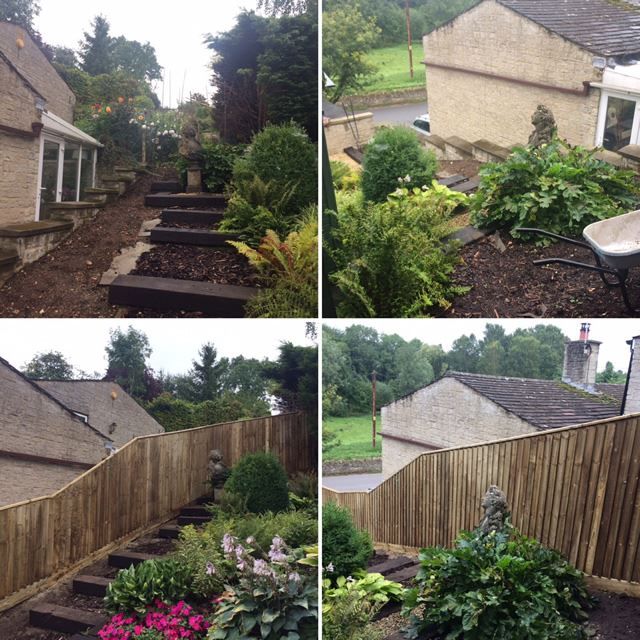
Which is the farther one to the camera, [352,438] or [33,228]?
[352,438]

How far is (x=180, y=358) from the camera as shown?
11.3 feet

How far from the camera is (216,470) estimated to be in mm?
3578

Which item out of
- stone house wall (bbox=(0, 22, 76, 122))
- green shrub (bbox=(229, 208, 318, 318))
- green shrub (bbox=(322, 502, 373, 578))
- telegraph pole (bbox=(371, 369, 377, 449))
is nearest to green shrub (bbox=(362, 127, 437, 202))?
green shrub (bbox=(229, 208, 318, 318))

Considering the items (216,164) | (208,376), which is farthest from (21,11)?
(208,376)

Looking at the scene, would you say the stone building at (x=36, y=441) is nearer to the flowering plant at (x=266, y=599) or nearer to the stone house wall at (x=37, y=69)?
the flowering plant at (x=266, y=599)

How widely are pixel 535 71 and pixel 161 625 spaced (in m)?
3.01

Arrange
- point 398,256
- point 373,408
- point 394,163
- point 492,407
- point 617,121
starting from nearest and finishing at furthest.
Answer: point 617,121 < point 398,256 < point 394,163 < point 492,407 < point 373,408

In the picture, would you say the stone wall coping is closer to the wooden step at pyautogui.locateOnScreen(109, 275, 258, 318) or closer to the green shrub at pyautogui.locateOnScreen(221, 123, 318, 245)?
the wooden step at pyautogui.locateOnScreen(109, 275, 258, 318)

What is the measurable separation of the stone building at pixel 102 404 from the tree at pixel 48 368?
3 cm

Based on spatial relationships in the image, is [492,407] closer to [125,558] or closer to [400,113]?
[400,113]

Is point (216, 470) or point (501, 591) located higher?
point (216, 470)

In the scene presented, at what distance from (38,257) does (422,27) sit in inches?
75.0

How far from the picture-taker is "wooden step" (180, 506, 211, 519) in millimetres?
3586

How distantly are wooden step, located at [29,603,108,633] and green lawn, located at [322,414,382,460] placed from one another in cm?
138
